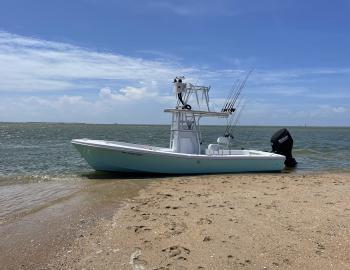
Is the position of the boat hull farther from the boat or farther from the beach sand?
the beach sand

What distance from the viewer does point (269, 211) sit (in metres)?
9.66

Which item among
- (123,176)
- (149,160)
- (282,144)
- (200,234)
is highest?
(282,144)

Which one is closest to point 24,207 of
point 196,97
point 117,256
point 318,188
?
point 117,256

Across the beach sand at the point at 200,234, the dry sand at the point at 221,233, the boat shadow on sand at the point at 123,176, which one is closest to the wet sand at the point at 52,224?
the beach sand at the point at 200,234

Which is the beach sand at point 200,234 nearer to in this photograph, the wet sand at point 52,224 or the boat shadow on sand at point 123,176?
the wet sand at point 52,224

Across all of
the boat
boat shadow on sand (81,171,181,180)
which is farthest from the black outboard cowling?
boat shadow on sand (81,171,181,180)

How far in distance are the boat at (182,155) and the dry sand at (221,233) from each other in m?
4.62

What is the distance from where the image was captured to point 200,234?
780cm

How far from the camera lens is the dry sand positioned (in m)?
6.47

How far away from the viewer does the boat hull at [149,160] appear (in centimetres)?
1691

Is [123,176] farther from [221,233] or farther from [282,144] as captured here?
[221,233]

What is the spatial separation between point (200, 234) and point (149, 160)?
30.9 feet

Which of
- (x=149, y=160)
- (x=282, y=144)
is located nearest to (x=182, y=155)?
(x=149, y=160)

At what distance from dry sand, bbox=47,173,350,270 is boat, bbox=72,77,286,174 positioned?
182 inches
